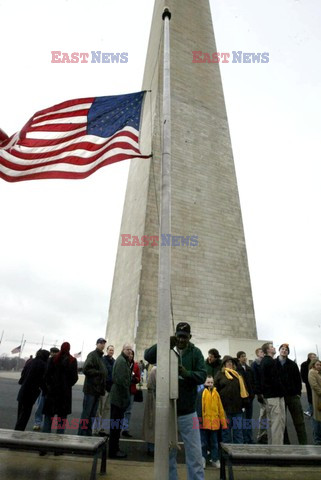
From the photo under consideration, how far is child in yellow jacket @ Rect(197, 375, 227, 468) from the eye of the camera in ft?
15.1

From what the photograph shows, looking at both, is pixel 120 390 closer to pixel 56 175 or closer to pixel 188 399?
pixel 188 399

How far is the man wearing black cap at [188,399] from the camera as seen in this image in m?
3.06

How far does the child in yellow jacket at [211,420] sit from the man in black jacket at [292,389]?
3.98 ft

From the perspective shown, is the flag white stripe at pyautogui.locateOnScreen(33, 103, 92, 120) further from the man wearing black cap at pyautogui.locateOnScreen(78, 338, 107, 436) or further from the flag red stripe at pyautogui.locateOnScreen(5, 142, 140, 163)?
the man wearing black cap at pyautogui.locateOnScreen(78, 338, 107, 436)

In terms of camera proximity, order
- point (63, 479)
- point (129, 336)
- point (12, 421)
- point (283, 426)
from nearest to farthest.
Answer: point (63, 479) < point (283, 426) < point (12, 421) < point (129, 336)

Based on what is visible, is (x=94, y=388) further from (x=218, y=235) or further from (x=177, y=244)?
(x=218, y=235)

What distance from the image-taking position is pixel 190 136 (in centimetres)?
1933

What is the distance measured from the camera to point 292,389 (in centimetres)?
517

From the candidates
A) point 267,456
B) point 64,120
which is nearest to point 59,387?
point 267,456

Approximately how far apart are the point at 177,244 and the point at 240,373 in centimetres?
1130

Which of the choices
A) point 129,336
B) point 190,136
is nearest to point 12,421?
point 129,336

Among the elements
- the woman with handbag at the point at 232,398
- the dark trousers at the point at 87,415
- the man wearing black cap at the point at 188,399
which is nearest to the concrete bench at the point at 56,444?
the man wearing black cap at the point at 188,399

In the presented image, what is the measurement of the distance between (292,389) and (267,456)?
2.38 meters

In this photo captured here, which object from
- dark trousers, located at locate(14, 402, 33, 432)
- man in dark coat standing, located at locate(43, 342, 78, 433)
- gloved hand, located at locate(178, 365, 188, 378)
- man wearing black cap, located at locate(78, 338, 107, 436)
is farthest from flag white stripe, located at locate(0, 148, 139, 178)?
dark trousers, located at locate(14, 402, 33, 432)
